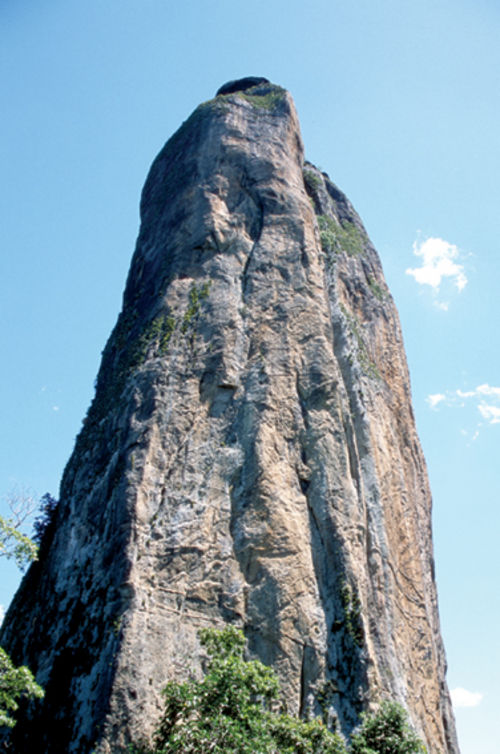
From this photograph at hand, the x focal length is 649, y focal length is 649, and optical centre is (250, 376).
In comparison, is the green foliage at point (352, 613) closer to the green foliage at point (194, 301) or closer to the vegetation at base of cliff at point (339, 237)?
the green foliage at point (194, 301)

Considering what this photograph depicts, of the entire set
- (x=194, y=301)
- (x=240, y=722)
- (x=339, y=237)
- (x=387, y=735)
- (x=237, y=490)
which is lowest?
(x=240, y=722)

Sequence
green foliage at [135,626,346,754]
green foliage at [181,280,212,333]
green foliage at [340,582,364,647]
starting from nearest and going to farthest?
1. green foliage at [135,626,346,754]
2. green foliage at [340,582,364,647]
3. green foliage at [181,280,212,333]

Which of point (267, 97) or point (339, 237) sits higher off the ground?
point (267, 97)

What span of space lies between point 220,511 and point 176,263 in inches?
420

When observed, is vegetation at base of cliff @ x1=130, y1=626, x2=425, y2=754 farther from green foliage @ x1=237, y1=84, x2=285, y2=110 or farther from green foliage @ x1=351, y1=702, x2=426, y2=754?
green foliage @ x1=237, y1=84, x2=285, y2=110

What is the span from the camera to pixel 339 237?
32875 millimetres

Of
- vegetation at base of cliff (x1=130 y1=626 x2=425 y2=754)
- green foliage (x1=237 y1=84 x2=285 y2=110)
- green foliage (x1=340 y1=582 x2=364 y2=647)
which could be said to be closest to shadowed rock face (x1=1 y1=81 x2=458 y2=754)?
green foliage (x1=340 y1=582 x2=364 y2=647)

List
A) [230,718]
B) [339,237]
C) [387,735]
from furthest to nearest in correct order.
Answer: [339,237], [387,735], [230,718]

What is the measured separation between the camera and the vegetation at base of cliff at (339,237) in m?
30.6

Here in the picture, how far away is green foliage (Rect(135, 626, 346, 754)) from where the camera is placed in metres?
13.5

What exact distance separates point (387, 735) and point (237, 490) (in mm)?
7719

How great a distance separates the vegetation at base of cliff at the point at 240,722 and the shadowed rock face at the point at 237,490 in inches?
36.7

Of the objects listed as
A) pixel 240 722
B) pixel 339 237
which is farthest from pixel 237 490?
pixel 339 237

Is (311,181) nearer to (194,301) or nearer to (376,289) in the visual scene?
(376,289)
